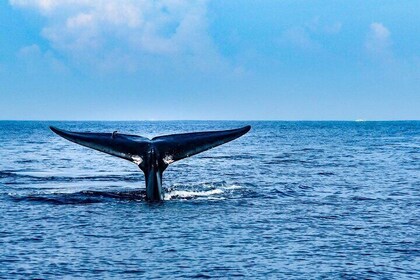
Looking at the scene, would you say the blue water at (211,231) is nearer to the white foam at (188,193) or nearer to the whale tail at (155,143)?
the white foam at (188,193)

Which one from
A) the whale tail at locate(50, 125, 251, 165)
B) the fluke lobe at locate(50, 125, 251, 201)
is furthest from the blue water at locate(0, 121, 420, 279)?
the whale tail at locate(50, 125, 251, 165)

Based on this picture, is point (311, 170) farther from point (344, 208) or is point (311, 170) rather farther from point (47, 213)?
point (47, 213)

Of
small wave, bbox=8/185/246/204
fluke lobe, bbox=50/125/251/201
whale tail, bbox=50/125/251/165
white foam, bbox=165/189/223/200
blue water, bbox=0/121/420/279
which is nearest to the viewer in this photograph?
blue water, bbox=0/121/420/279

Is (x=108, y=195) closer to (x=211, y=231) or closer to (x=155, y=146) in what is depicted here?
(x=155, y=146)

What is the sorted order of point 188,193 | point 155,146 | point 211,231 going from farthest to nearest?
point 188,193
point 155,146
point 211,231

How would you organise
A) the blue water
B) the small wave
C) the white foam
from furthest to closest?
the white foam, the small wave, the blue water

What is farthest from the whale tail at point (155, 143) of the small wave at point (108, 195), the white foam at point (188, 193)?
the white foam at point (188, 193)

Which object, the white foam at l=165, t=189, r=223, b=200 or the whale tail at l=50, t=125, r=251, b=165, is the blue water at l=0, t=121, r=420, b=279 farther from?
the whale tail at l=50, t=125, r=251, b=165

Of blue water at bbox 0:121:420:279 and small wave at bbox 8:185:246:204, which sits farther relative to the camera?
small wave at bbox 8:185:246:204

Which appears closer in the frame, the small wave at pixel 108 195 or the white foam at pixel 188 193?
the small wave at pixel 108 195

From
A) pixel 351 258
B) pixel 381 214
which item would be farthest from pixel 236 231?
pixel 381 214

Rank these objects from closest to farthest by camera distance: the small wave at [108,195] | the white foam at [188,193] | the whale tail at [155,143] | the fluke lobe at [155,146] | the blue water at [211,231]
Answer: the blue water at [211,231]
the whale tail at [155,143]
the fluke lobe at [155,146]
the small wave at [108,195]
the white foam at [188,193]

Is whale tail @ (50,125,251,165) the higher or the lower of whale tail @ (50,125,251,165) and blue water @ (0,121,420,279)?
the higher

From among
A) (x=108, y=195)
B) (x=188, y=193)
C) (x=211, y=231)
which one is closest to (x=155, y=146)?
(x=211, y=231)
